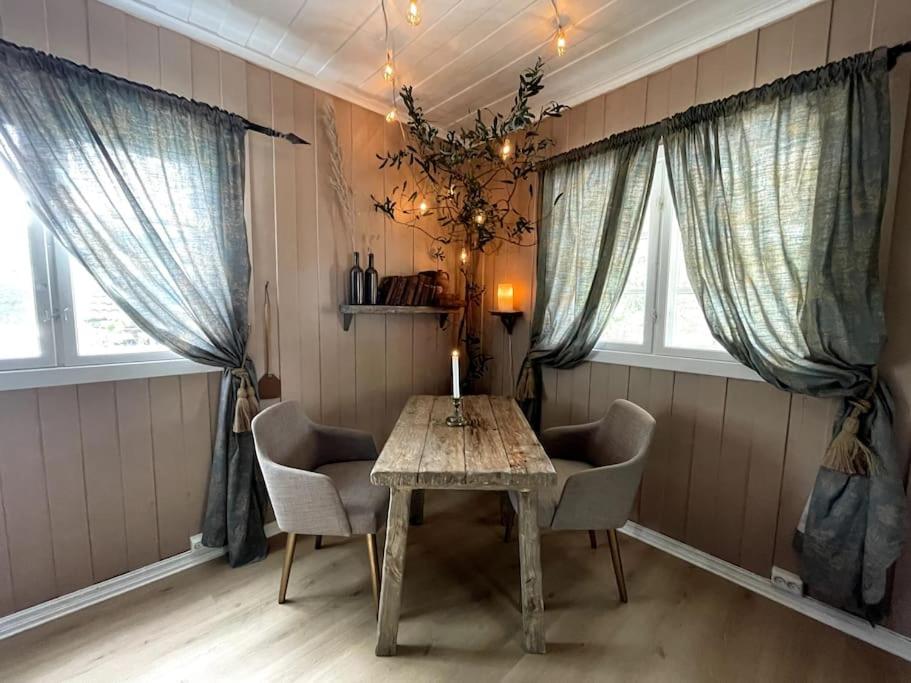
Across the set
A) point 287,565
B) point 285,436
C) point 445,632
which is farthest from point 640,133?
point 287,565

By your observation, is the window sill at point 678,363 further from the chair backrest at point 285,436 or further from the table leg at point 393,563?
the chair backrest at point 285,436

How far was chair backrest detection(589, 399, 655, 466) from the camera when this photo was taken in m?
1.71

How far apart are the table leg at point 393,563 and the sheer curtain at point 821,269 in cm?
160

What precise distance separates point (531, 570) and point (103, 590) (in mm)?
1857

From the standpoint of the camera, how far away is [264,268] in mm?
2068

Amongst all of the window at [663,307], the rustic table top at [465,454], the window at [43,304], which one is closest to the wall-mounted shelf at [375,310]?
the rustic table top at [465,454]

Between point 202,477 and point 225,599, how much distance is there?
1.88 feet

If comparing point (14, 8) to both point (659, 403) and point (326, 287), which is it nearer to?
point (326, 287)

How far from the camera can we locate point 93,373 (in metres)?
1.61

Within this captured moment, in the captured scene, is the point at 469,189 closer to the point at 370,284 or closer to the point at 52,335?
the point at 370,284

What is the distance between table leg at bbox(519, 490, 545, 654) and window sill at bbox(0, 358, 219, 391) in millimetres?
1613

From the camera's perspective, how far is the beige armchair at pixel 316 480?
4.99 ft

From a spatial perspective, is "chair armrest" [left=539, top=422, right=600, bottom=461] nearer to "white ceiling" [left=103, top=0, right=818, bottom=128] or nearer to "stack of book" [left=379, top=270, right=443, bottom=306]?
"stack of book" [left=379, top=270, right=443, bottom=306]

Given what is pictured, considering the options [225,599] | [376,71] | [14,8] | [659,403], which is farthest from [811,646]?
[14,8]
